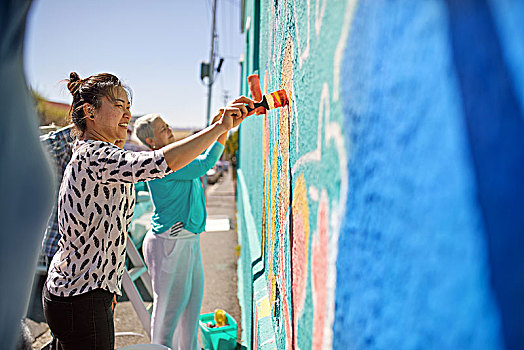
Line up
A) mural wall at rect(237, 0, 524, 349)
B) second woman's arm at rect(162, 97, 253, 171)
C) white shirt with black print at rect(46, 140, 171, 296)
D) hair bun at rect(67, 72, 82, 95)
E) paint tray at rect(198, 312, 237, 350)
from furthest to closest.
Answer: paint tray at rect(198, 312, 237, 350) → hair bun at rect(67, 72, 82, 95) → white shirt with black print at rect(46, 140, 171, 296) → second woman's arm at rect(162, 97, 253, 171) → mural wall at rect(237, 0, 524, 349)

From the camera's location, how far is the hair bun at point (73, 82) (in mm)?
1908

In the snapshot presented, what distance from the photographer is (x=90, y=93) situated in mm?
1831

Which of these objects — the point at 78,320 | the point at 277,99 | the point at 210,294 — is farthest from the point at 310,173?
the point at 210,294

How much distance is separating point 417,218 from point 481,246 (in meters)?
0.08

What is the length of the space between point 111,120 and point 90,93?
145 mm

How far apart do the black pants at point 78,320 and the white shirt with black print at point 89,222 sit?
35 mm

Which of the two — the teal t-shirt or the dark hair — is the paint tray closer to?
the teal t-shirt

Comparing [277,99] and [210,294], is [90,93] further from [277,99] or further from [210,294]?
[210,294]

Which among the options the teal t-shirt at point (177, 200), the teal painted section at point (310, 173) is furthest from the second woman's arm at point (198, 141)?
the teal t-shirt at point (177, 200)

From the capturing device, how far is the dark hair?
72.1 inches

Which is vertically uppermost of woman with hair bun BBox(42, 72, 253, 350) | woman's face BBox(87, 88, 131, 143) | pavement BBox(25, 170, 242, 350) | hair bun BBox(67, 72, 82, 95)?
hair bun BBox(67, 72, 82, 95)

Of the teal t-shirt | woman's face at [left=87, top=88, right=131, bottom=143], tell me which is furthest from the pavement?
the teal t-shirt

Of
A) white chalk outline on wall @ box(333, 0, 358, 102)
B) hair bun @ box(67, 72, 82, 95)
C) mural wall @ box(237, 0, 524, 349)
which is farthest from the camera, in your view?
hair bun @ box(67, 72, 82, 95)

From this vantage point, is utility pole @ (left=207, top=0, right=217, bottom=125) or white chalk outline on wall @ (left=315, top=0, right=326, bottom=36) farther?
utility pole @ (left=207, top=0, right=217, bottom=125)
